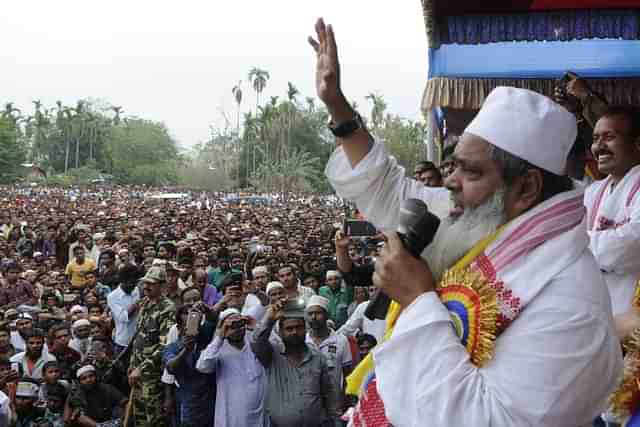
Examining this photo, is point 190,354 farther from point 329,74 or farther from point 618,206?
point 329,74

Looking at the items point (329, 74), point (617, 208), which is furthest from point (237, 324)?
point (329, 74)

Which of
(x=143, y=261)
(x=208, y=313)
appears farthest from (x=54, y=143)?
(x=208, y=313)

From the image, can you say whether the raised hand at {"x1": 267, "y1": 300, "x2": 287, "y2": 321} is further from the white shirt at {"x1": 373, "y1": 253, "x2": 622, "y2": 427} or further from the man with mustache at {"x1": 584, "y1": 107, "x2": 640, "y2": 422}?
the white shirt at {"x1": 373, "y1": 253, "x2": 622, "y2": 427}

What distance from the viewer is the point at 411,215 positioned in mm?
1473

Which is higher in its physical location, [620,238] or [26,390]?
[620,238]

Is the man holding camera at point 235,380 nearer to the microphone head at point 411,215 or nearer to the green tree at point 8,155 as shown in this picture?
the microphone head at point 411,215

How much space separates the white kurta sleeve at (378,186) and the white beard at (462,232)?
0.33 metres

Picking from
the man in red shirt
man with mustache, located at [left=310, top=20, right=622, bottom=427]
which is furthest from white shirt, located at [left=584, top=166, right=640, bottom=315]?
the man in red shirt

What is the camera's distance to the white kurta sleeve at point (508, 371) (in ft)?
4.43

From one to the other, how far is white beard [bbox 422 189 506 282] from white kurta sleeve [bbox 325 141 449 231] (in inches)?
12.9

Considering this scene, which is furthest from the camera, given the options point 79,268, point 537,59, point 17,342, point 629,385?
point 79,268

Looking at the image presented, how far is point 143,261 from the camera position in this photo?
37.0 ft

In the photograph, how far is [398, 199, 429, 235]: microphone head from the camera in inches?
57.7

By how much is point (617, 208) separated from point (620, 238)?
0.29m
